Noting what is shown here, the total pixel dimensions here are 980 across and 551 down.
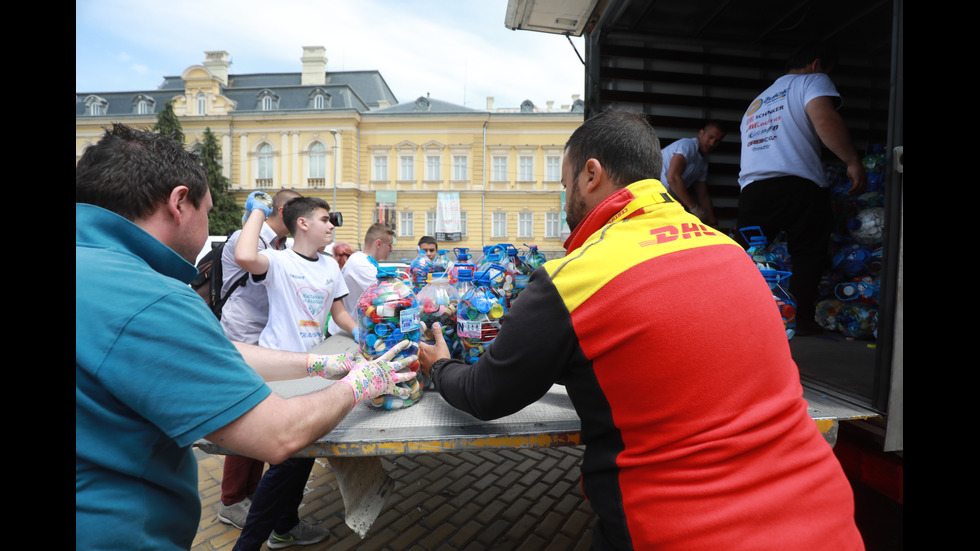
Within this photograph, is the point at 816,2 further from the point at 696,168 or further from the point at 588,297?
the point at 588,297

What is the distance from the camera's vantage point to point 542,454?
420 cm

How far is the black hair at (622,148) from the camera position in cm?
165

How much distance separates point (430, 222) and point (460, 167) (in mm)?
4487

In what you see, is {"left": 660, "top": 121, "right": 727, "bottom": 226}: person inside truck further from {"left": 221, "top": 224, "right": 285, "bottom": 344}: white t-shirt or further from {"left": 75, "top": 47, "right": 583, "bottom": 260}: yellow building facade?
{"left": 75, "top": 47, "right": 583, "bottom": 260}: yellow building facade

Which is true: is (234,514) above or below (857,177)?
below

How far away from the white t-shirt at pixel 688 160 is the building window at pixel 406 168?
2967 cm

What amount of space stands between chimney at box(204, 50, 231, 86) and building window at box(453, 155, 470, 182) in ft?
64.7

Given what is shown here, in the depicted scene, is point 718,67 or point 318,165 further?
point 318,165

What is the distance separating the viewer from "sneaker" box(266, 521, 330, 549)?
2812 mm

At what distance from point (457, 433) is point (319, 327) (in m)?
2.02

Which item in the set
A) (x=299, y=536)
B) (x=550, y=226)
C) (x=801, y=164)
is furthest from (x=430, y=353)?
(x=550, y=226)

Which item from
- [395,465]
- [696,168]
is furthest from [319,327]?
[696,168]

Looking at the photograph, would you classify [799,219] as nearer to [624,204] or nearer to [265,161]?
[624,204]

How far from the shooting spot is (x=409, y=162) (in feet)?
106
